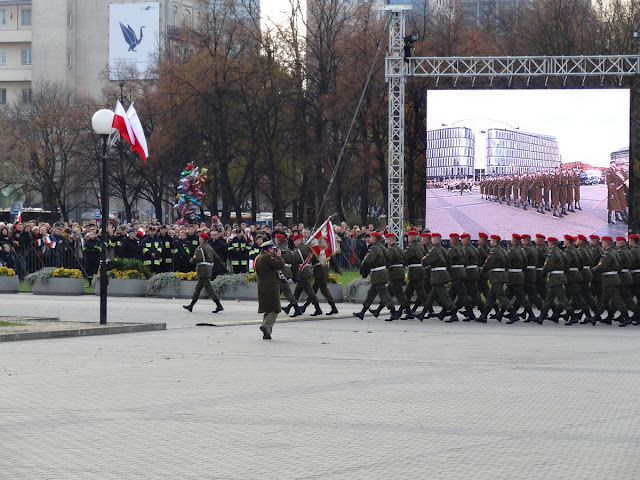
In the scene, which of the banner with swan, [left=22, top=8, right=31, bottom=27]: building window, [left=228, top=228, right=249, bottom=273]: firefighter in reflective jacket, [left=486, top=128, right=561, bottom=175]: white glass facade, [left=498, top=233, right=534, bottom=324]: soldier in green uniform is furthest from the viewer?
[left=22, top=8, right=31, bottom=27]: building window

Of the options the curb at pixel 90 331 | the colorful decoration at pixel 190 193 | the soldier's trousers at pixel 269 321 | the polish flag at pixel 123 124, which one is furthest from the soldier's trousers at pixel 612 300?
the colorful decoration at pixel 190 193

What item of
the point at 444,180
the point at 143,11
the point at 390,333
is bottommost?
the point at 390,333

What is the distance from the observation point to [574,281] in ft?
80.5

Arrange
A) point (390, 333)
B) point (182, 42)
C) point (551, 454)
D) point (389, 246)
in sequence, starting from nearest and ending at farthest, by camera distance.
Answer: point (551, 454) → point (390, 333) → point (389, 246) → point (182, 42)

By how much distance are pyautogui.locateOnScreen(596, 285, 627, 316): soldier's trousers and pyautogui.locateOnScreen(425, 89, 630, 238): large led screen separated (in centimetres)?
1561

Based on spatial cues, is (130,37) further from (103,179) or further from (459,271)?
(103,179)

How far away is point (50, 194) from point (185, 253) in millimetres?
39379

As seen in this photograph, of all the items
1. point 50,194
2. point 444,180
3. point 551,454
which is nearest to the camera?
point 551,454

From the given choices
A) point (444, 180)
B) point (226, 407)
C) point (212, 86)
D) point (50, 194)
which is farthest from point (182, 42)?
point (226, 407)

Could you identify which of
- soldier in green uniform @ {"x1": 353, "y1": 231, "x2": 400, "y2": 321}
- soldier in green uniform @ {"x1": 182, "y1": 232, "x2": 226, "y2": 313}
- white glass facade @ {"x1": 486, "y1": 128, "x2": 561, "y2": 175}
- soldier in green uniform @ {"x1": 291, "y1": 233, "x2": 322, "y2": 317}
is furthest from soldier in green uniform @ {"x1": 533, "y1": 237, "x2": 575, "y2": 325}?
white glass facade @ {"x1": 486, "y1": 128, "x2": 561, "y2": 175}

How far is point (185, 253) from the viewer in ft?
113

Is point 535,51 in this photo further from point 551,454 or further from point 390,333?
point 551,454

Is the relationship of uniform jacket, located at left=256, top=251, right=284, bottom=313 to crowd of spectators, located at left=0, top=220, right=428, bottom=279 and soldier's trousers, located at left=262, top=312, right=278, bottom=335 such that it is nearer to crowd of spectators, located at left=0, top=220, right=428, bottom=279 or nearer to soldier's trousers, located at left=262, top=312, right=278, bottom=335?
soldier's trousers, located at left=262, top=312, right=278, bottom=335

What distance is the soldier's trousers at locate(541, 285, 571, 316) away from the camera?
24.2 meters
